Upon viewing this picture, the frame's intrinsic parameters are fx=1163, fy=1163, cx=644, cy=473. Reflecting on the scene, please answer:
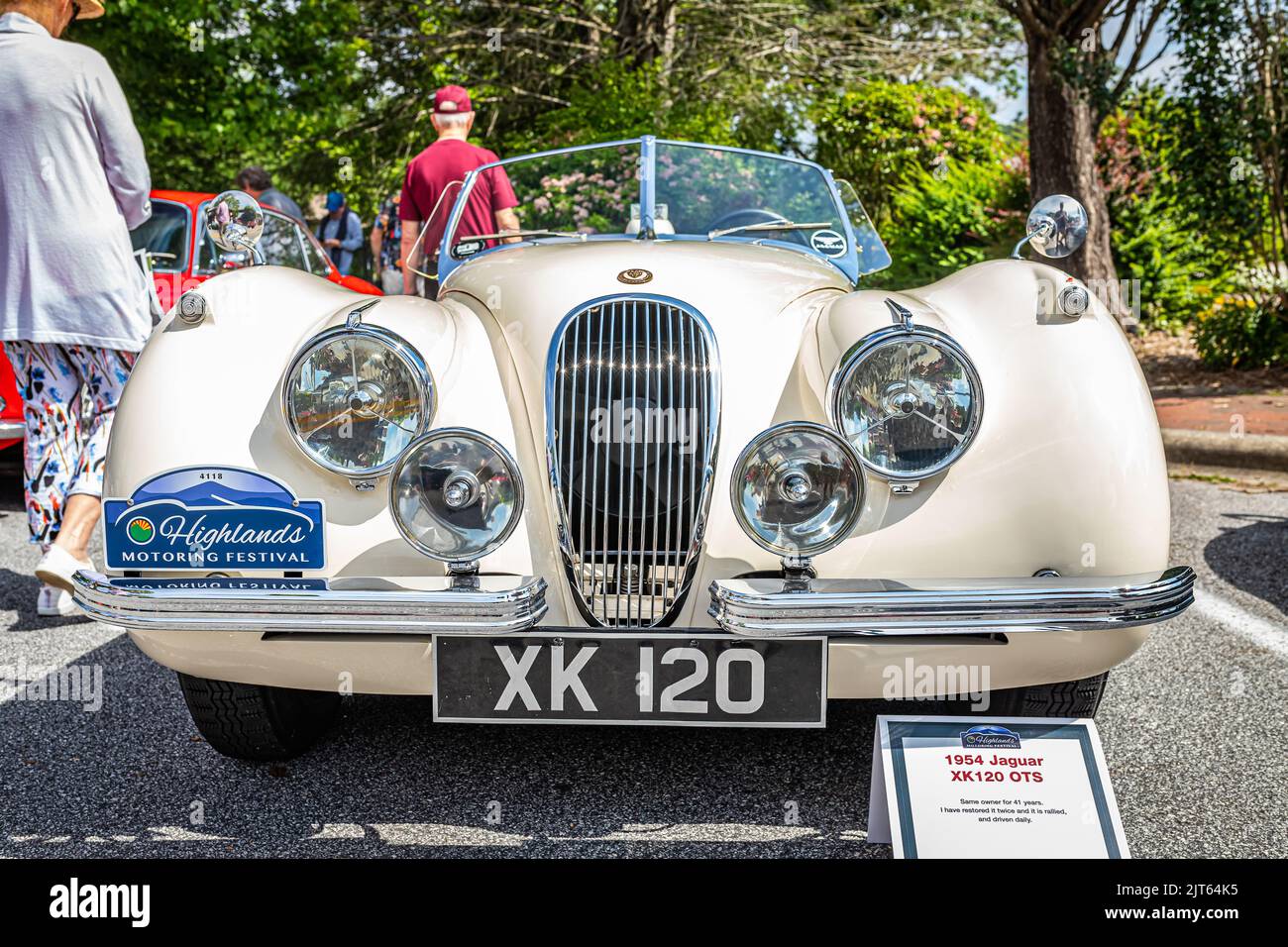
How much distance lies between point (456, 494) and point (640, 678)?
0.50 metres

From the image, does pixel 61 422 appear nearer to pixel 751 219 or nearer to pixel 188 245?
pixel 751 219

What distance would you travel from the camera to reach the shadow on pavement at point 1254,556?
14.0ft

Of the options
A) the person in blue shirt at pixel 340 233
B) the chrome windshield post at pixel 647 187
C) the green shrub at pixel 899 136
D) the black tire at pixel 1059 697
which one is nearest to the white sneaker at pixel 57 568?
the chrome windshield post at pixel 647 187

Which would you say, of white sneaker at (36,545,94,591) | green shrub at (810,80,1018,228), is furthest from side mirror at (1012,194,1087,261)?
green shrub at (810,80,1018,228)

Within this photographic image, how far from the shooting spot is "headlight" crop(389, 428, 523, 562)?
2.20 m

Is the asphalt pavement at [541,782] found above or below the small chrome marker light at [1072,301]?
below

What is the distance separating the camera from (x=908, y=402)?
2359mm

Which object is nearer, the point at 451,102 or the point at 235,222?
the point at 235,222

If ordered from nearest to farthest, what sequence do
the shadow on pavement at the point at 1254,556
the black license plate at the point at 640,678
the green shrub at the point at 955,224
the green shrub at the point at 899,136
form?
1. the black license plate at the point at 640,678
2. the shadow on pavement at the point at 1254,556
3. the green shrub at the point at 955,224
4. the green shrub at the point at 899,136

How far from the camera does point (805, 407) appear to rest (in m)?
2.55

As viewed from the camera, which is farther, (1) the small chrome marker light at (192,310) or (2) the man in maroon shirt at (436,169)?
(2) the man in maroon shirt at (436,169)

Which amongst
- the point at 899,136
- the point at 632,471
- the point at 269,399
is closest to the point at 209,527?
the point at 269,399

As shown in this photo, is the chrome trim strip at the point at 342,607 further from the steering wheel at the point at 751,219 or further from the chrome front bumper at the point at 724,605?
the steering wheel at the point at 751,219

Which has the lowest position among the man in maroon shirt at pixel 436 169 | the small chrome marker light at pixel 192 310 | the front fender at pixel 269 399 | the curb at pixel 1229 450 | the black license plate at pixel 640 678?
the curb at pixel 1229 450
